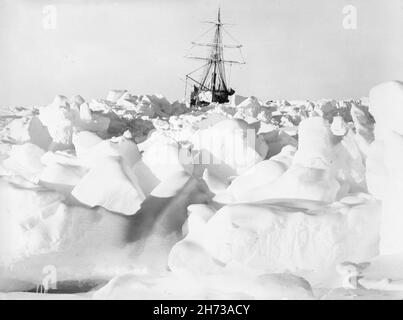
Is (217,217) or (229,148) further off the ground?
(229,148)

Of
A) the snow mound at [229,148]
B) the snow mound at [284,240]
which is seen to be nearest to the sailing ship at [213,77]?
the snow mound at [229,148]

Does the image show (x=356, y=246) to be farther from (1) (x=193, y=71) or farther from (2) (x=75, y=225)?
(1) (x=193, y=71)

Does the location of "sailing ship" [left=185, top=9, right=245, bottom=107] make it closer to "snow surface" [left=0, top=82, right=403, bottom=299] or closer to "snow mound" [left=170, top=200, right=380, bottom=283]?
"snow surface" [left=0, top=82, right=403, bottom=299]

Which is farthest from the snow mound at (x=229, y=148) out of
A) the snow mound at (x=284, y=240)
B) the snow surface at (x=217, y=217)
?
the snow mound at (x=284, y=240)
